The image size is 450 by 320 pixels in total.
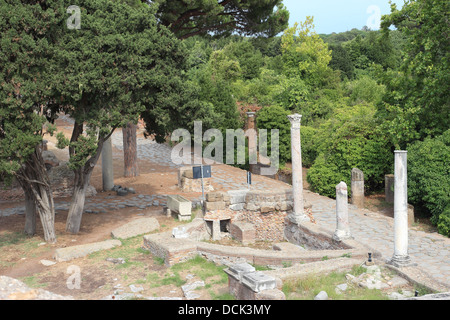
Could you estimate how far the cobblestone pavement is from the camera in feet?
34.5

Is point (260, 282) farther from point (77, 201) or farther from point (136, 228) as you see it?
point (77, 201)

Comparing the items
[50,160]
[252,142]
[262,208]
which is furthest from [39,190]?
[252,142]

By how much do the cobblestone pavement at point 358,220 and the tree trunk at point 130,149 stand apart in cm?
277

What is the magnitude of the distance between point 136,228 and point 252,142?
1181 cm

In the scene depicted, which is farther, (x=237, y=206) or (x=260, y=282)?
(x=237, y=206)

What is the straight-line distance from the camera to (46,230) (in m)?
11.4

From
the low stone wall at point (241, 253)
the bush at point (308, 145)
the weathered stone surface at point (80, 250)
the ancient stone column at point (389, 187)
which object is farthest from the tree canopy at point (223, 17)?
the low stone wall at point (241, 253)

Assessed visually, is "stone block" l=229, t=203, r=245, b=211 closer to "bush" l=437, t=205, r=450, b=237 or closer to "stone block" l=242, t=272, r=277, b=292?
"stone block" l=242, t=272, r=277, b=292

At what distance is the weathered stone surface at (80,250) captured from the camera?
1005 centimetres

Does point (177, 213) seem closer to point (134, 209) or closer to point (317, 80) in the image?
point (134, 209)

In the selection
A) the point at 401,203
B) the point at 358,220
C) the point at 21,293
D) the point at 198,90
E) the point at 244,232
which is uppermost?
the point at 198,90

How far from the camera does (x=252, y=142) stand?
22891mm

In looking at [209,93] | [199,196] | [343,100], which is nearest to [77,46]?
[199,196]
